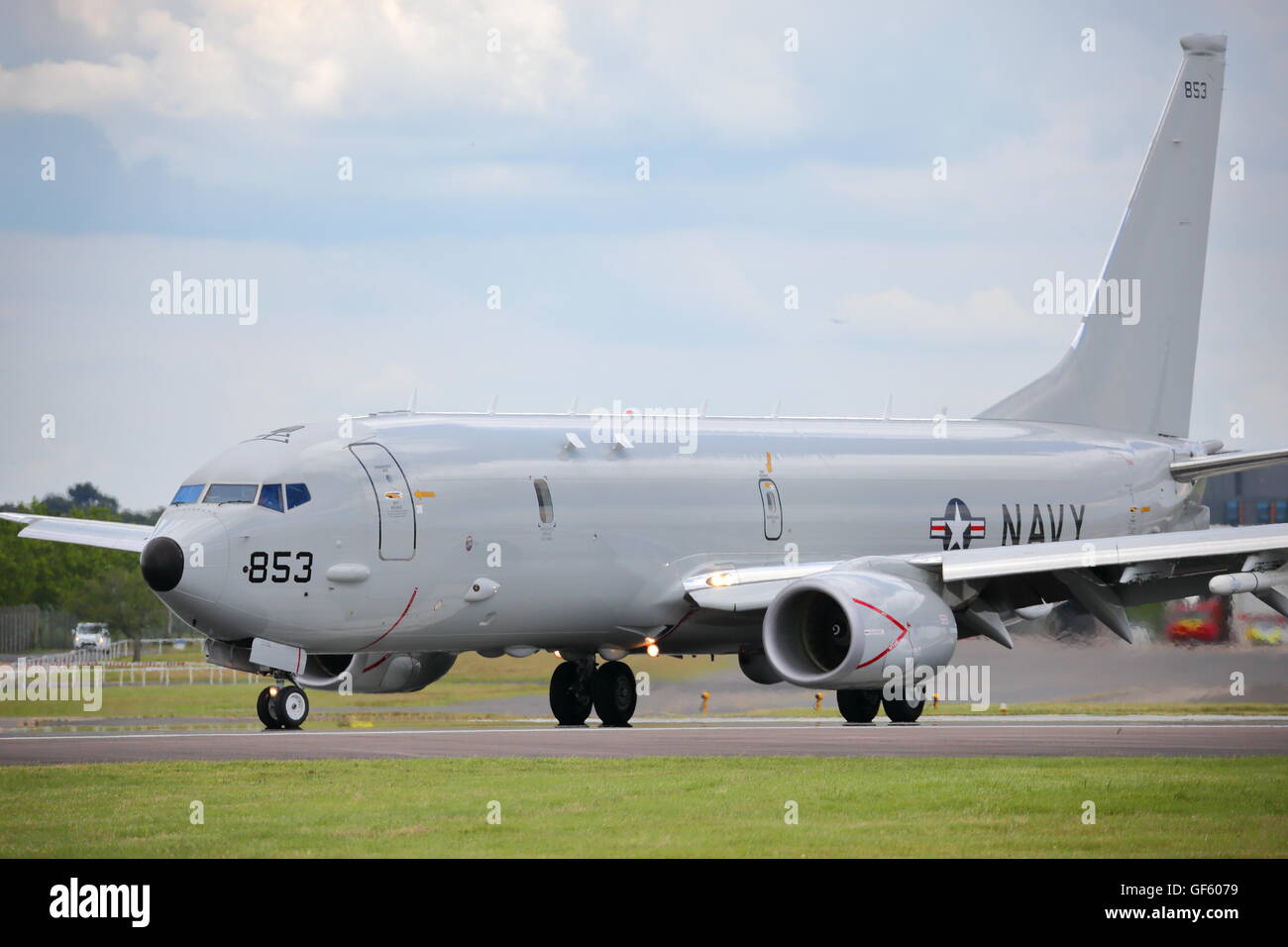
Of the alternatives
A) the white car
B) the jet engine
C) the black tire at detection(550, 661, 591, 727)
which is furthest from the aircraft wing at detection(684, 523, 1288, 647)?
the white car

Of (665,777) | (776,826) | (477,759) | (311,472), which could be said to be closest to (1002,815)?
(776,826)

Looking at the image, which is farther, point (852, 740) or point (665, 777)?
point (852, 740)

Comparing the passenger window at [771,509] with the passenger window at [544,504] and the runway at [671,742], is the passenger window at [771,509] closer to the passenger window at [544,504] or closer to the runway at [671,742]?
the runway at [671,742]

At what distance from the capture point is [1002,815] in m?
16.8

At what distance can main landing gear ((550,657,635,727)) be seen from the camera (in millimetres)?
29828

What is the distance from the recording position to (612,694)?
29.8 metres

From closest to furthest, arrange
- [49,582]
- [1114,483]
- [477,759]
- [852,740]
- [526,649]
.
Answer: [477,759] → [852,740] → [526,649] → [1114,483] → [49,582]

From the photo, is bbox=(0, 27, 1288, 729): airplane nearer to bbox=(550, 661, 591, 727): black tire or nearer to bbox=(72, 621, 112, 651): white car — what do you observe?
bbox=(550, 661, 591, 727): black tire

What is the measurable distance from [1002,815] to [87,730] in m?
16.3
